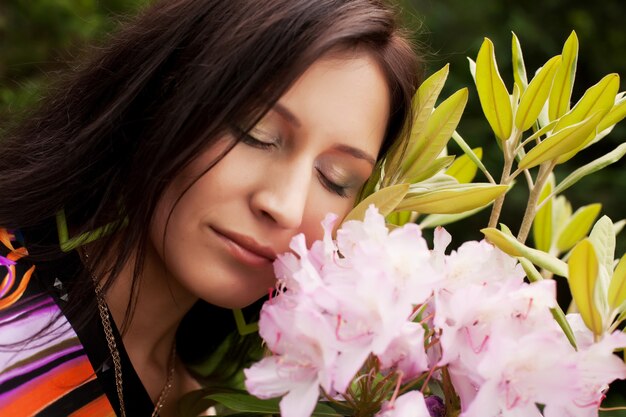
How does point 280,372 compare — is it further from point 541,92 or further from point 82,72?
point 82,72

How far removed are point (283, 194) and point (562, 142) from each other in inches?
14.8

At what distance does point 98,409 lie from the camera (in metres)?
1.16

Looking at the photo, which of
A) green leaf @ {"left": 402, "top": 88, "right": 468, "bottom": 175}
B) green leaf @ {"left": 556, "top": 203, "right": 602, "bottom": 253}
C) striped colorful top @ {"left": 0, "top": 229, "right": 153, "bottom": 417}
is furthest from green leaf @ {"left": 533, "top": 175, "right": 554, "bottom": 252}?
striped colorful top @ {"left": 0, "top": 229, "right": 153, "bottom": 417}

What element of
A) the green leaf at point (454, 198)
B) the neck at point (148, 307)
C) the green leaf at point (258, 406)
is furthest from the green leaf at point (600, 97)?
the neck at point (148, 307)

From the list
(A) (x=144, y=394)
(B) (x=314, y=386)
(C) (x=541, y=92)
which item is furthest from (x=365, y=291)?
(A) (x=144, y=394)

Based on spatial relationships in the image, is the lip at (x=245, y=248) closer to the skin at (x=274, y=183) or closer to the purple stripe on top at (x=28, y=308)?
the skin at (x=274, y=183)

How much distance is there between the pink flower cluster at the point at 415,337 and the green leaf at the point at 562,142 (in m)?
0.29

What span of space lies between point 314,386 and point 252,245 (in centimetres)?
32

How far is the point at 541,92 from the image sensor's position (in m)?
1.11

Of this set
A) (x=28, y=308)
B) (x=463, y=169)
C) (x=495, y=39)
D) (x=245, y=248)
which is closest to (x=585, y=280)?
(x=245, y=248)

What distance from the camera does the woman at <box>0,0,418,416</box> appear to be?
1066 millimetres

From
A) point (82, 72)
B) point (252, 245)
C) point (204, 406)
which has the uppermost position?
point (82, 72)

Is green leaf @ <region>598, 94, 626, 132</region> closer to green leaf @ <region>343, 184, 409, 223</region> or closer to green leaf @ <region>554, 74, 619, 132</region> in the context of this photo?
green leaf @ <region>554, 74, 619, 132</region>

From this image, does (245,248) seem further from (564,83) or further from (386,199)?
(564,83)
